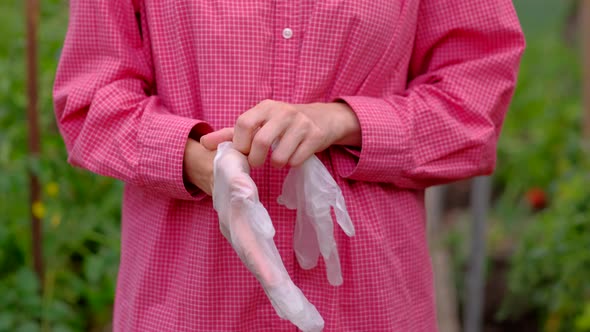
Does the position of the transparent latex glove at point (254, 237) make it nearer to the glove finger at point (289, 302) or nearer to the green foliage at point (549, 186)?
the glove finger at point (289, 302)

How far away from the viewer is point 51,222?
2.93 m

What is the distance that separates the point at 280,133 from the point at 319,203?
0.14m

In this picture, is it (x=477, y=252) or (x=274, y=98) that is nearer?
(x=274, y=98)

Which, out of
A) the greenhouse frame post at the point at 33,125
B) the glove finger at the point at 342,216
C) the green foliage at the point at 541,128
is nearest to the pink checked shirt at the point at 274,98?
the glove finger at the point at 342,216

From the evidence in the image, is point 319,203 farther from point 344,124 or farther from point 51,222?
point 51,222

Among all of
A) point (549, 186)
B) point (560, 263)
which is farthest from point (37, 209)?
point (549, 186)

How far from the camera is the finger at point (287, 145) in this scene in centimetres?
142

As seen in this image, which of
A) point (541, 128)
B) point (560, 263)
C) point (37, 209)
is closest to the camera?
point (37, 209)

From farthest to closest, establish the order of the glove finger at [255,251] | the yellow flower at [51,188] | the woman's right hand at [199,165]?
the yellow flower at [51,188] → the woman's right hand at [199,165] → the glove finger at [255,251]

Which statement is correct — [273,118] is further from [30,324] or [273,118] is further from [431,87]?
[30,324]

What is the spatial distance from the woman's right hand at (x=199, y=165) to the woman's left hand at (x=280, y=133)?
2 cm

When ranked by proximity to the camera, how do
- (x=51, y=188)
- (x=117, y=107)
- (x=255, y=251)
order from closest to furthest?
(x=255, y=251), (x=117, y=107), (x=51, y=188)

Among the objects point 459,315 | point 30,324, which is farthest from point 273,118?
point 459,315

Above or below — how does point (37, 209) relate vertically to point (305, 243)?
below
